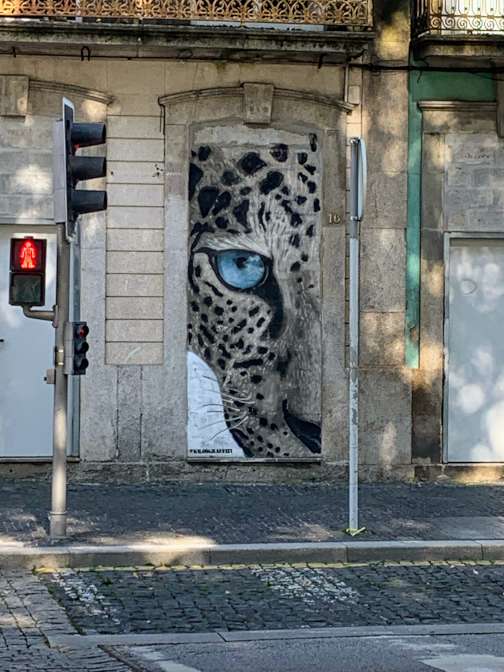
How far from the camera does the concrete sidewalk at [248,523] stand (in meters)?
A: 11.5

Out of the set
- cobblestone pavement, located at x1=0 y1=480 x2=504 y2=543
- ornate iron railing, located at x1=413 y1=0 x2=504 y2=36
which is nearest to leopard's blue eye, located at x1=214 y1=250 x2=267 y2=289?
cobblestone pavement, located at x1=0 y1=480 x2=504 y2=543

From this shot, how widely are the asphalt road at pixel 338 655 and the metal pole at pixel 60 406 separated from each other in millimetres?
3448

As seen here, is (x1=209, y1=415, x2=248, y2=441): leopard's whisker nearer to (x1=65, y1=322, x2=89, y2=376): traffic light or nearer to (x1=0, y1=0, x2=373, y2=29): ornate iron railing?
(x1=65, y1=322, x2=89, y2=376): traffic light

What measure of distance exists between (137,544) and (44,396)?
398cm

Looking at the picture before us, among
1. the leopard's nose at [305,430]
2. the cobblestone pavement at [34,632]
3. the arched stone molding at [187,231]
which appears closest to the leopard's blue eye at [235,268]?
the arched stone molding at [187,231]

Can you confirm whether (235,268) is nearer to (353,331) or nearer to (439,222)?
(439,222)

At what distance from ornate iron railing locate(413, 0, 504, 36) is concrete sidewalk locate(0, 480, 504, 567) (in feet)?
16.4

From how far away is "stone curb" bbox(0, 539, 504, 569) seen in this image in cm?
1113

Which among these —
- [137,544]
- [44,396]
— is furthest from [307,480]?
[137,544]

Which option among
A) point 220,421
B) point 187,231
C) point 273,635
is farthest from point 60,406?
point 187,231

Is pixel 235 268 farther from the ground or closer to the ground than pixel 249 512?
farther from the ground

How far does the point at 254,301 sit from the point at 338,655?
7565mm

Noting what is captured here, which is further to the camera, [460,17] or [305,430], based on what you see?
[305,430]

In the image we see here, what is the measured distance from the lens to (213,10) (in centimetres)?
1502
